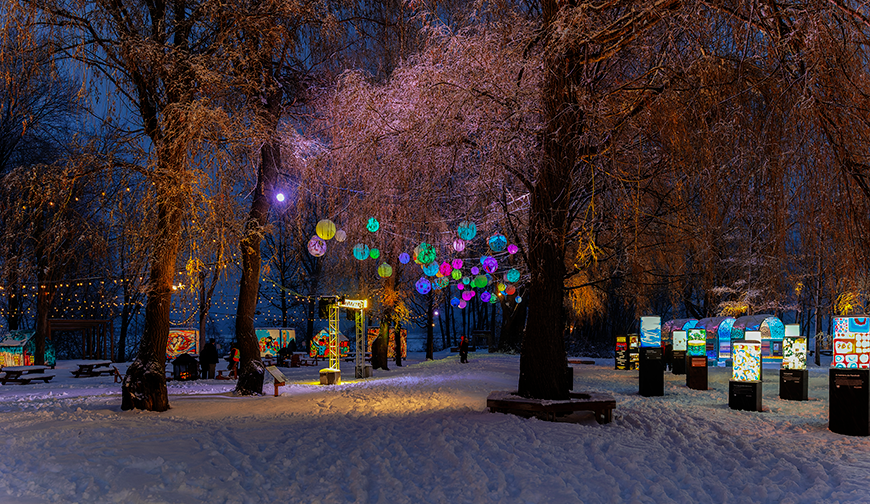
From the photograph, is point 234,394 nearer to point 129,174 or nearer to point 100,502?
point 129,174

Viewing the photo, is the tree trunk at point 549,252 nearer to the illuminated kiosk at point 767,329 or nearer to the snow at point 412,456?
the snow at point 412,456

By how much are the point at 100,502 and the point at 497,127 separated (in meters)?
6.26

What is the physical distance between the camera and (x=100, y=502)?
4.66 meters

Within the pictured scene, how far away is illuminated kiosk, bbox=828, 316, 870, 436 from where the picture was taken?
853 cm

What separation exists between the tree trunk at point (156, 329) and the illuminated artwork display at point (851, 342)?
1073 cm

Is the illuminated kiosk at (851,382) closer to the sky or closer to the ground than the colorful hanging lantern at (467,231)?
closer to the ground

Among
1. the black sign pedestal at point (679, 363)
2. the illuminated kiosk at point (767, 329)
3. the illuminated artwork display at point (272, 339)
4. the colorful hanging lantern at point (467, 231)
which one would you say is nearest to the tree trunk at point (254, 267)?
the colorful hanging lantern at point (467, 231)

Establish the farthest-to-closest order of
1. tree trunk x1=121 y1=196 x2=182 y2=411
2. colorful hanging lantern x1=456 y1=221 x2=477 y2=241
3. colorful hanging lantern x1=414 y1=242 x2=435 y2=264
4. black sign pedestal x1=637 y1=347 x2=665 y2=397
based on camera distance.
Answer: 1. black sign pedestal x1=637 y1=347 x2=665 y2=397
2. colorful hanging lantern x1=414 y1=242 x2=435 y2=264
3. colorful hanging lantern x1=456 y1=221 x2=477 y2=241
4. tree trunk x1=121 y1=196 x2=182 y2=411

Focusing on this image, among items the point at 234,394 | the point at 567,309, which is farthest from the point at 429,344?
the point at 234,394

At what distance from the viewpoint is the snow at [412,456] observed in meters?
5.34

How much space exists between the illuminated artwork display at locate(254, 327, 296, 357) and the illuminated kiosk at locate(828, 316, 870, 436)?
2478 cm

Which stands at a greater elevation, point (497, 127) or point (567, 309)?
point (497, 127)

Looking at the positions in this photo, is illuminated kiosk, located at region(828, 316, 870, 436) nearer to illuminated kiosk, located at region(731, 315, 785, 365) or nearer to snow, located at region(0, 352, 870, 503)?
snow, located at region(0, 352, 870, 503)

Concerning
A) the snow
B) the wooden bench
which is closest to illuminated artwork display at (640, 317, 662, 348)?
the snow
